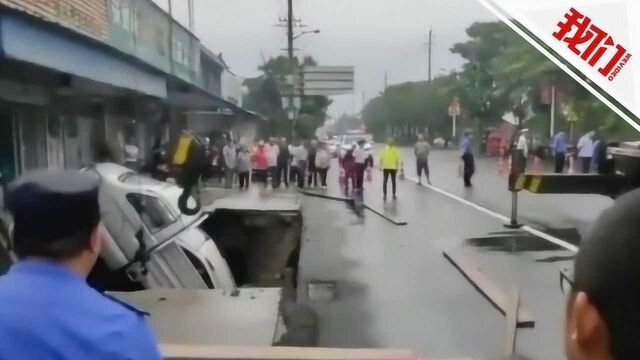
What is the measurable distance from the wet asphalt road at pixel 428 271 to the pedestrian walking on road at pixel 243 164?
27 cm

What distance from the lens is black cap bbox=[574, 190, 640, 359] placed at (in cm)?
60

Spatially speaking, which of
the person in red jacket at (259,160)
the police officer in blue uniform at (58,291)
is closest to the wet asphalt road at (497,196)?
the person in red jacket at (259,160)

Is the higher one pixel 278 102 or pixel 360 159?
pixel 278 102

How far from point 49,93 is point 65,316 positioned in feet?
2.83

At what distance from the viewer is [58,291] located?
0.97m

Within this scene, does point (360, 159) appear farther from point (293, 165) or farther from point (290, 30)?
point (290, 30)

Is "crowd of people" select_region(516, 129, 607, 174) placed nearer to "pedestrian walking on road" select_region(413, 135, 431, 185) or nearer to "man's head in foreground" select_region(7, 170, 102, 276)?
"pedestrian walking on road" select_region(413, 135, 431, 185)

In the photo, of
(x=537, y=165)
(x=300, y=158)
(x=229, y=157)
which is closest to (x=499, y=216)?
(x=537, y=165)

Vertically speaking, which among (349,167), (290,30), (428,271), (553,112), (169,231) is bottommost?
(428,271)

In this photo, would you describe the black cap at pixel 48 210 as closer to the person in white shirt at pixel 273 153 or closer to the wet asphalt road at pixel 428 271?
the person in white shirt at pixel 273 153

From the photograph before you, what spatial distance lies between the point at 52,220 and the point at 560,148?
1.35 m

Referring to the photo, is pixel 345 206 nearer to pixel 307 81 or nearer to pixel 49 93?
pixel 307 81

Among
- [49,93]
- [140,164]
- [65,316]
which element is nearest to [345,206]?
[140,164]

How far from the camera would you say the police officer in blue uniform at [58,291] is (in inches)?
37.1
